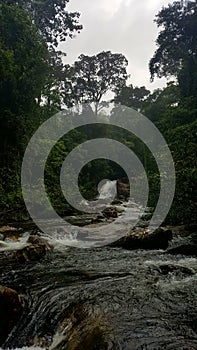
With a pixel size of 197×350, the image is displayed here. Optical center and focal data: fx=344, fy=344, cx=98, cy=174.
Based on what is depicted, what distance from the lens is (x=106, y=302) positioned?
15.9ft

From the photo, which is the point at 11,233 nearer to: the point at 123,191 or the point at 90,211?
the point at 90,211

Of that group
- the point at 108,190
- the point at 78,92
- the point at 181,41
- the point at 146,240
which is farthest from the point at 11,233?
the point at 78,92

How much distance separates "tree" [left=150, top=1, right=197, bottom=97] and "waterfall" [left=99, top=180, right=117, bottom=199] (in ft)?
28.0

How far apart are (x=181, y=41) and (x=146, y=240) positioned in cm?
2023

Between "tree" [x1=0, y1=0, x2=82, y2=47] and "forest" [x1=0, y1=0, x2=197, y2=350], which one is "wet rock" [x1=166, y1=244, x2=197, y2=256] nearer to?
"forest" [x1=0, y1=0, x2=197, y2=350]

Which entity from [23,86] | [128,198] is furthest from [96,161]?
[23,86]

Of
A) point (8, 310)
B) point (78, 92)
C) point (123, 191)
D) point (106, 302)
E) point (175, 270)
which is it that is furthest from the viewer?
point (78, 92)

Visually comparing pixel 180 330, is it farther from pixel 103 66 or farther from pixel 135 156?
pixel 103 66

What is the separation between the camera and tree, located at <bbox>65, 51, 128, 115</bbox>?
36.8m

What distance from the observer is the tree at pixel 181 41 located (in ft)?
75.8

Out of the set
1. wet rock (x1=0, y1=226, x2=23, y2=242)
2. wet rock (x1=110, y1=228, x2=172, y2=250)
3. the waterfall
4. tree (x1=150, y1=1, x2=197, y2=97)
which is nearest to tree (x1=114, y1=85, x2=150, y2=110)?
tree (x1=150, y1=1, x2=197, y2=97)

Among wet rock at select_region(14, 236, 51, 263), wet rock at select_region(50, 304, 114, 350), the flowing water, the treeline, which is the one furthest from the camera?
the treeline

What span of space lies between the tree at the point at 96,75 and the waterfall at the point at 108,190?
480 inches

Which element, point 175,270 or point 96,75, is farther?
point 96,75
